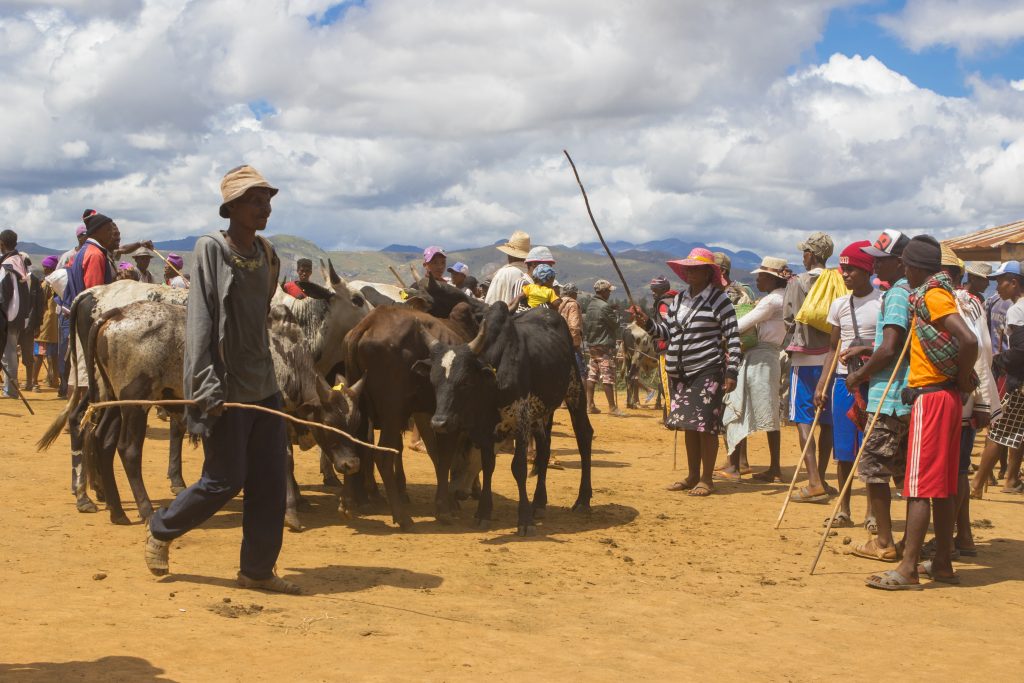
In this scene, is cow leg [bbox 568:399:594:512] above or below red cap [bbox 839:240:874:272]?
below

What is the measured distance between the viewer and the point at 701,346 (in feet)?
33.0

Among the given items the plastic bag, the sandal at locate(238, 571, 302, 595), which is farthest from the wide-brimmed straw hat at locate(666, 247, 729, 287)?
the sandal at locate(238, 571, 302, 595)

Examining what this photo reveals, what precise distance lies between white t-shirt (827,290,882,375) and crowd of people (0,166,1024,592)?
0.04 feet

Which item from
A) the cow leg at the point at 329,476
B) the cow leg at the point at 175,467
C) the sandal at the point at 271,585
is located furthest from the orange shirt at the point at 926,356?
the cow leg at the point at 175,467

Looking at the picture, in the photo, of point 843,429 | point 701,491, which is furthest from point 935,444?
point 701,491

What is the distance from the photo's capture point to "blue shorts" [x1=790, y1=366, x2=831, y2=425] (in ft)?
32.5

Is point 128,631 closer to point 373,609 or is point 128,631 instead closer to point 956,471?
point 373,609

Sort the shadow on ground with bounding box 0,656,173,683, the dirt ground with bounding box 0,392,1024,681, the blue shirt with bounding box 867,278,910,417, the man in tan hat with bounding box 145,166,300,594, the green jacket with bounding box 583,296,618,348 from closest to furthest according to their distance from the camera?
1. the shadow on ground with bounding box 0,656,173,683
2. the dirt ground with bounding box 0,392,1024,681
3. the man in tan hat with bounding box 145,166,300,594
4. the blue shirt with bounding box 867,278,910,417
5. the green jacket with bounding box 583,296,618,348

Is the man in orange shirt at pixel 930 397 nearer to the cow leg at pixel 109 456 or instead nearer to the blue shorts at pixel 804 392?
the blue shorts at pixel 804 392

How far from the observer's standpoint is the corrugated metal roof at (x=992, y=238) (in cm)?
1653

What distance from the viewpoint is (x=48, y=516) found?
27.3 feet

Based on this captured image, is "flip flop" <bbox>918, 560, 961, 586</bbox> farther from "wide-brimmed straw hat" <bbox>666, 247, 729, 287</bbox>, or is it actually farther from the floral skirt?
"wide-brimmed straw hat" <bbox>666, 247, 729, 287</bbox>

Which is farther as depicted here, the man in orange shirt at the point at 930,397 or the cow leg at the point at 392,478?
the cow leg at the point at 392,478

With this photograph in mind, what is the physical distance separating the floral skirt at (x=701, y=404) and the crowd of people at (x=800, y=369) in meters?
0.01
